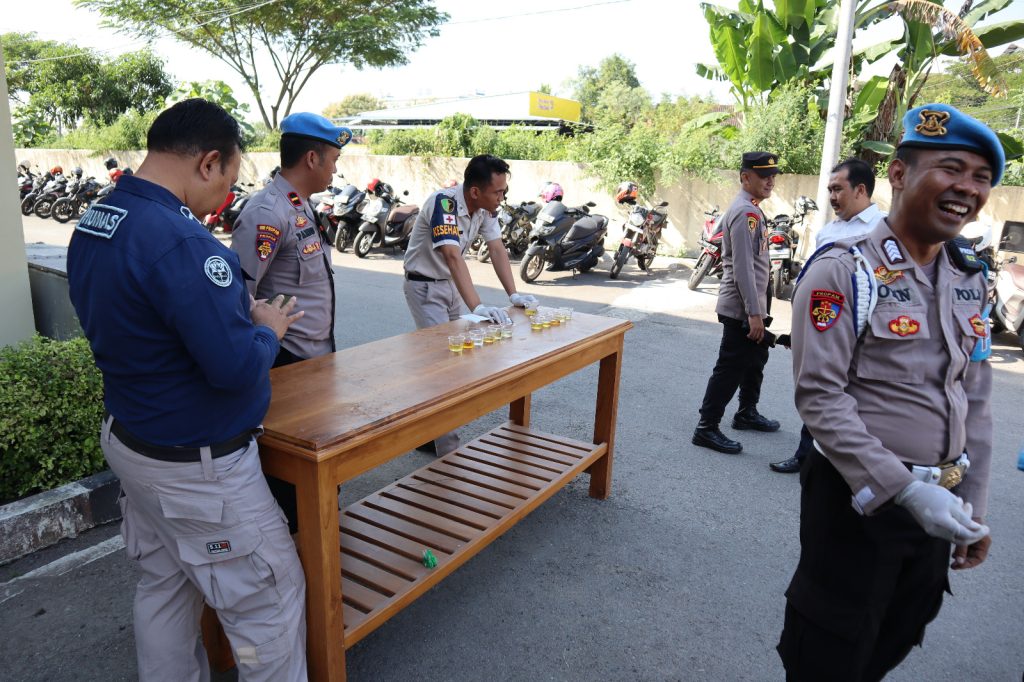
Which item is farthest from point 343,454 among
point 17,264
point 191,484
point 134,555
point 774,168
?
point 17,264

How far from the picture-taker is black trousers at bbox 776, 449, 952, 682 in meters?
1.64

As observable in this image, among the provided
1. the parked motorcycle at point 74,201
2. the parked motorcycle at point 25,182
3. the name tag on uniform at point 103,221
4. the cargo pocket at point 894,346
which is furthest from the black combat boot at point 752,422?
the parked motorcycle at point 25,182

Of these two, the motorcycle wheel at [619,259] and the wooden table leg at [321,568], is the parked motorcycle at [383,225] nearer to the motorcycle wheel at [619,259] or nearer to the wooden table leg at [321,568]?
the motorcycle wheel at [619,259]

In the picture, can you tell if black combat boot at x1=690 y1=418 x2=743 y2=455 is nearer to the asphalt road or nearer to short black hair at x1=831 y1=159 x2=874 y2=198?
the asphalt road

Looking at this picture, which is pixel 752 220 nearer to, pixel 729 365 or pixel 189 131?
pixel 729 365

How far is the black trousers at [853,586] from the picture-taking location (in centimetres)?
164

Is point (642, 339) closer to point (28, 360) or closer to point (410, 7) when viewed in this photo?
point (28, 360)

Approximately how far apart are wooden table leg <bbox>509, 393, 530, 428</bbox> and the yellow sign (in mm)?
30156

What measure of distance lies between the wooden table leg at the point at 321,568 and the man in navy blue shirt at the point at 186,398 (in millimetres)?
60

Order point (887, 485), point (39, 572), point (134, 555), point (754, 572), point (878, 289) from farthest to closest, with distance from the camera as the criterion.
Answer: point (754, 572) < point (39, 572) < point (134, 555) < point (878, 289) < point (887, 485)

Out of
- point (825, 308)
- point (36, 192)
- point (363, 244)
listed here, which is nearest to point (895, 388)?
point (825, 308)

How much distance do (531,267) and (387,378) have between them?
6.90 metres

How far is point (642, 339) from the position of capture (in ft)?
21.7

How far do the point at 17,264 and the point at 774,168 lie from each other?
4.69 metres
